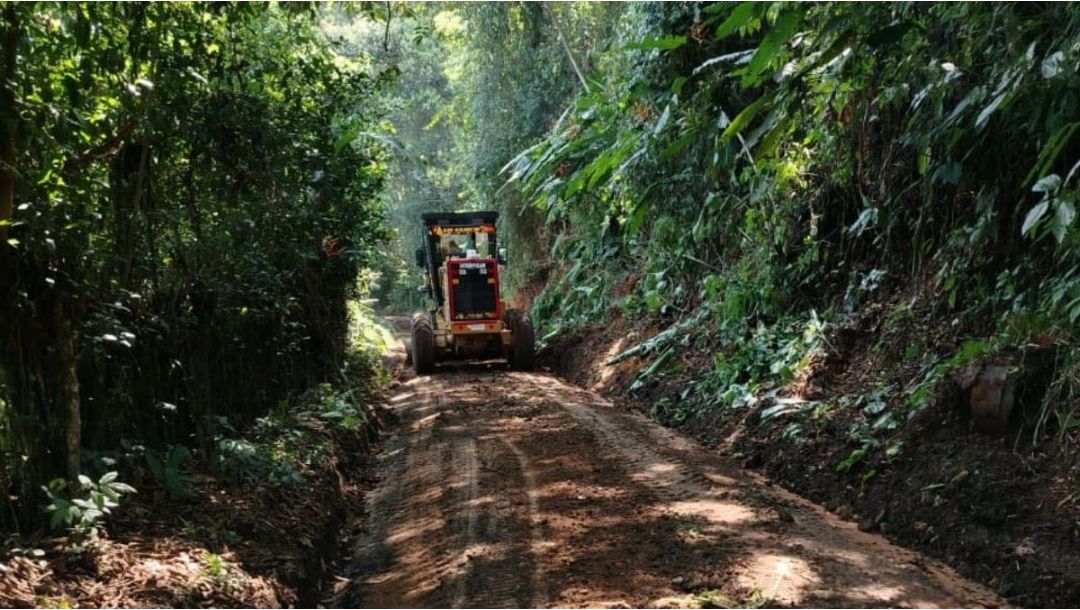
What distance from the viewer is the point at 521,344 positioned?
49.4 ft

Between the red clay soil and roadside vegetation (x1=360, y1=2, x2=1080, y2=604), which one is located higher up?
roadside vegetation (x1=360, y1=2, x2=1080, y2=604)

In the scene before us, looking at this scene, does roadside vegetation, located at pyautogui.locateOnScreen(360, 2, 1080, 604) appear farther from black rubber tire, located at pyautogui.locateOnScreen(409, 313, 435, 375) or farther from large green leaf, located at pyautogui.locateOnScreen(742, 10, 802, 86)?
black rubber tire, located at pyautogui.locateOnScreen(409, 313, 435, 375)

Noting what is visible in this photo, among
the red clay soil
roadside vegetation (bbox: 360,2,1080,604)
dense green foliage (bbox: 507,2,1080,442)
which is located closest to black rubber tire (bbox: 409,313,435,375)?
roadside vegetation (bbox: 360,2,1080,604)

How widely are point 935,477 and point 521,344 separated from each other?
31.6 ft

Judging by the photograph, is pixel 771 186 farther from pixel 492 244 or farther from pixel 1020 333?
pixel 492 244

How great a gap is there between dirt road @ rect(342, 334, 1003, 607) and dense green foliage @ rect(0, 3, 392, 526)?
6.17 feet

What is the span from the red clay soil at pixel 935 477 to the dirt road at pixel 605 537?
221mm

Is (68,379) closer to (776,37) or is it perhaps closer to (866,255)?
(776,37)

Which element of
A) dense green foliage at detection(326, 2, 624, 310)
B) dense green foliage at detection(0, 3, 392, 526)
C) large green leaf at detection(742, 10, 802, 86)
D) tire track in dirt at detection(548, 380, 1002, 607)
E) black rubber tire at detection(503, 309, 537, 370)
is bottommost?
tire track in dirt at detection(548, 380, 1002, 607)

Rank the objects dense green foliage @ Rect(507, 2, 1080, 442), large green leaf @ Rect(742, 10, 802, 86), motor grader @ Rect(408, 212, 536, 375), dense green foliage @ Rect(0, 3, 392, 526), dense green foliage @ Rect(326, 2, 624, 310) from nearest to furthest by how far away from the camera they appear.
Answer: dense green foliage @ Rect(0, 3, 392, 526)
large green leaf @ Rect(742, 10, 802, 86)
dense green foliage @ Rect(507, 2, 1080, 442)
motor grader @ Rect(408, 212, 536, 375)
dense green foliage @ Rect(326, 2, 624, 310)

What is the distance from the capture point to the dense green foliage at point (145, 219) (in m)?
4.44

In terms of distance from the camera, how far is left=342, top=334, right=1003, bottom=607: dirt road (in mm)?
4648

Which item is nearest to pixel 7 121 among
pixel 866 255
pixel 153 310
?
pixel 153 310

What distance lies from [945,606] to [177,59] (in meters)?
5.70
